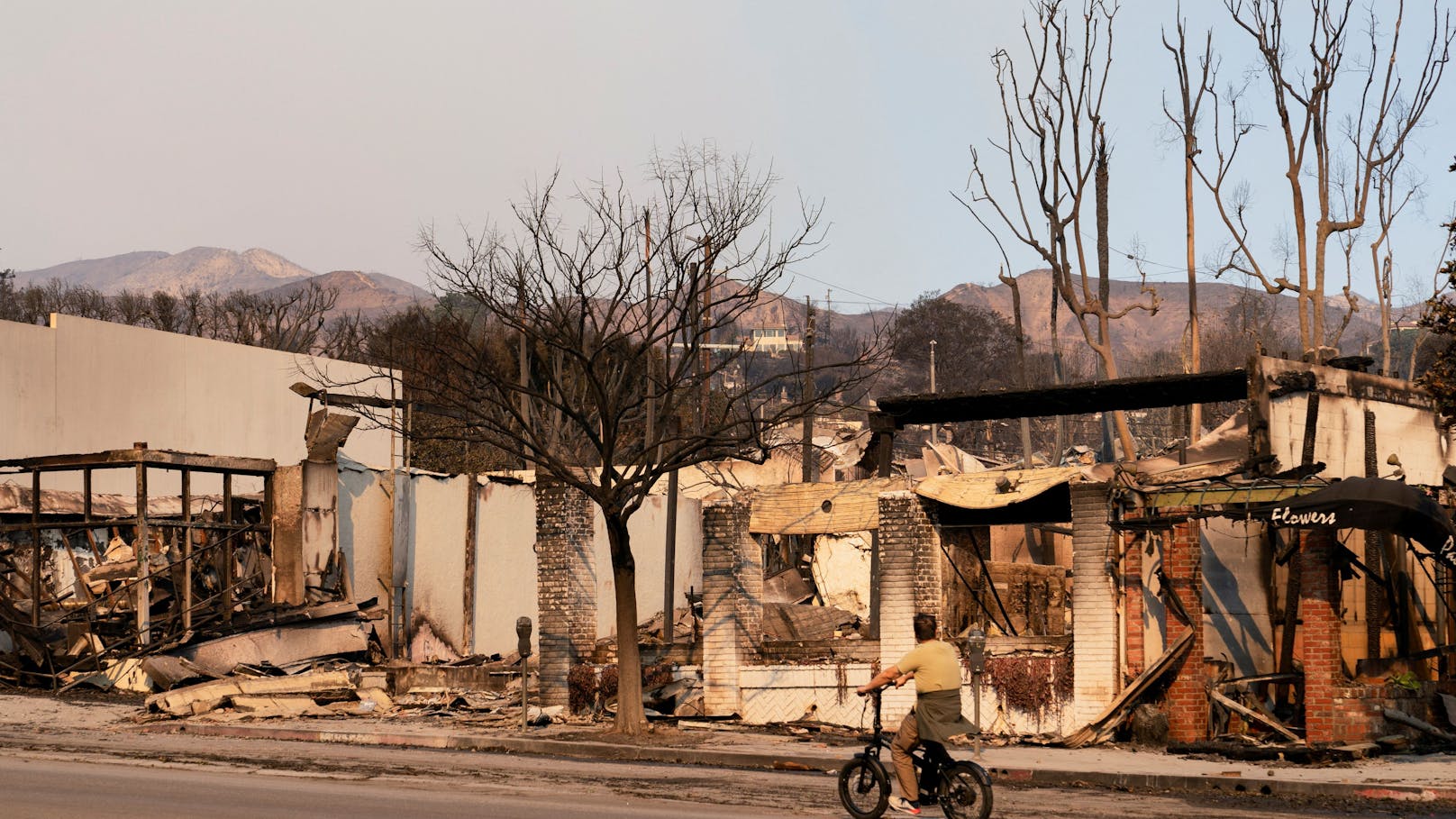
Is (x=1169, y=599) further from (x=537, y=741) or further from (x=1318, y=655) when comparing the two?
(x=537, y=741)

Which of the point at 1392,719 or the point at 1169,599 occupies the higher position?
the point at 1169,599

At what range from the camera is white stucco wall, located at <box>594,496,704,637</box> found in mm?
33562

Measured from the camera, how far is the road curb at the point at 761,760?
14.4 metres

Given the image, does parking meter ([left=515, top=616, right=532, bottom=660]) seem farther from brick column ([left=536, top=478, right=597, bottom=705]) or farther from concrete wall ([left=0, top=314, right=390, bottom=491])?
concrete wall ([left=0, top=314, right=390, bottom=491])

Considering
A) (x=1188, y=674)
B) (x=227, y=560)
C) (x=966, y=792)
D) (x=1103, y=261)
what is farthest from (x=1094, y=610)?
(x=1103, y=261)

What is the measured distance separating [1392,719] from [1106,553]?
3704mm

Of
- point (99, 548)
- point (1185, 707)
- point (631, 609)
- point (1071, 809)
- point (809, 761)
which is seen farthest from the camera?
point (99, 548)

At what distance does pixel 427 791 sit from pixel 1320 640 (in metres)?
10.1

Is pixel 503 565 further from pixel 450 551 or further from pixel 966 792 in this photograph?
pixel 966 792

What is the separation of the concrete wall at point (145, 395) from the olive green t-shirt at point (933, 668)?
23327mm

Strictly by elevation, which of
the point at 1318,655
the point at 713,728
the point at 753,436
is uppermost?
the point at 753,436

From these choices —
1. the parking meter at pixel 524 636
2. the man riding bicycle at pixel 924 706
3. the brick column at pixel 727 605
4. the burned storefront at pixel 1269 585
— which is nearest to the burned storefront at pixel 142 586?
the parking meter at pixel 524 636

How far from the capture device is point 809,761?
56.5 ft

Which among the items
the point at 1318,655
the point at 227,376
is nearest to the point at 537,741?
the point at 1318,655
